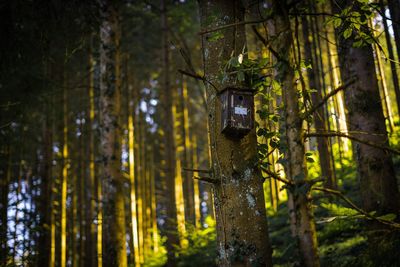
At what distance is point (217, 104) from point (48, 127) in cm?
1156

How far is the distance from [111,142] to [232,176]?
5.56 m

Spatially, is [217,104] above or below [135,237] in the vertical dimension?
above

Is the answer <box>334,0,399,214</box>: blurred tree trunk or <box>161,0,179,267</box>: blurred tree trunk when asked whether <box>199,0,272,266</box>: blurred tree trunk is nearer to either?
<box>334,0,399,214</box>: blurred tree trunk

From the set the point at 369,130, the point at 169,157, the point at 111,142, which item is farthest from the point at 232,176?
the point at 169,157

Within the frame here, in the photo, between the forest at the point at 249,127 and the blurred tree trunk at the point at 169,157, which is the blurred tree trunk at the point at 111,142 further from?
the blurred tree trunk at the point at 169,157

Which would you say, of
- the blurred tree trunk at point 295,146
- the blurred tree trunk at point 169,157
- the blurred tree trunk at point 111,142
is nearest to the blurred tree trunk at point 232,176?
the blurred tree trunk at point 295,146

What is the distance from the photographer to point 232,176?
3.35 metres

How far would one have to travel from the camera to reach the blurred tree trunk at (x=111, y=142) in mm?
7844

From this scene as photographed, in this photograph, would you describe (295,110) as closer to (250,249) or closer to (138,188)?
(250,249)

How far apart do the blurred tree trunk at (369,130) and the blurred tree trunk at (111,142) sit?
5.03 metres

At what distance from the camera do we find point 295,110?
2.87m

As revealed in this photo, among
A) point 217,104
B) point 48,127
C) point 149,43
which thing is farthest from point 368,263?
point 149,43

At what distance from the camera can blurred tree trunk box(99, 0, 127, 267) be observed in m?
7.84

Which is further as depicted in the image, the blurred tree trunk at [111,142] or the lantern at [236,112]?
the blurred tree trunk at [111,142]
